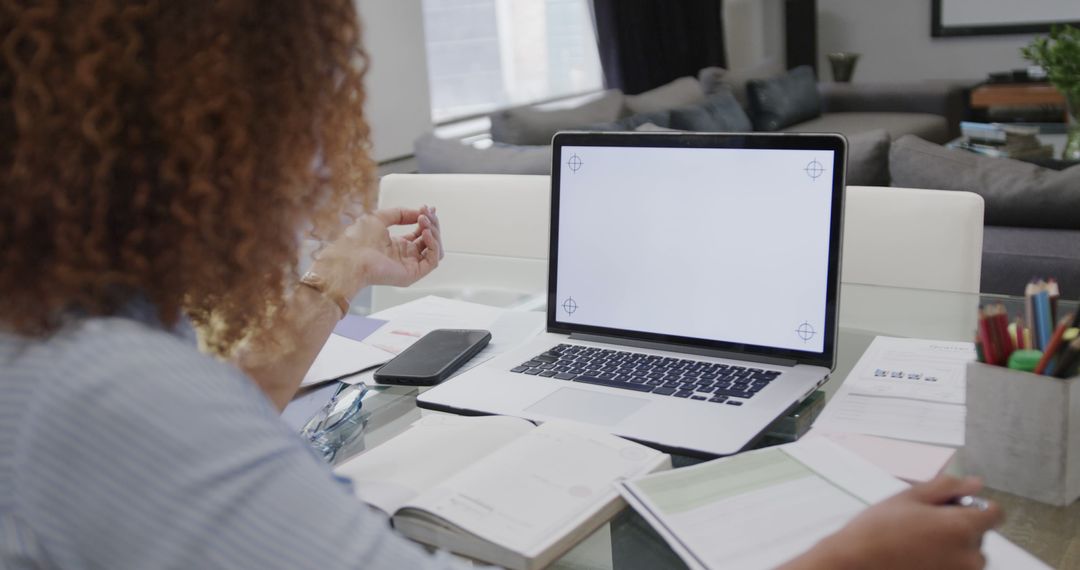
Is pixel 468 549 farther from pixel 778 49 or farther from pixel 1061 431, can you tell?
pixel 778 49

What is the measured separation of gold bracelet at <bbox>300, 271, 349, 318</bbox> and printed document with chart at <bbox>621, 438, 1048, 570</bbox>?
48 cm

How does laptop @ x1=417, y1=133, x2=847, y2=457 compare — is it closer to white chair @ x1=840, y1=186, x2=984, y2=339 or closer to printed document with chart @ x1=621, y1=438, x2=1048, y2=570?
printed document with chart @ x1=621, y1=438, x2=1048, y2=570

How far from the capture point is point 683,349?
1202mm

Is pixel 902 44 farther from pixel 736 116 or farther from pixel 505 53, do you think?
pixel 505 53

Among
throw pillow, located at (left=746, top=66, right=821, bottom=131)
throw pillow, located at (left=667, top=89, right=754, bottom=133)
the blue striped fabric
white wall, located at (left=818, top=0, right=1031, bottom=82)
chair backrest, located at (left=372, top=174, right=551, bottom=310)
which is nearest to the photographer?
the blue striped fabric

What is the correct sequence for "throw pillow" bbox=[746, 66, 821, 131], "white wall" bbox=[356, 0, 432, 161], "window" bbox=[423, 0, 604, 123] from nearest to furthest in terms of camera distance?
"white wall" bbox=[356, 0, 432, 161]
"window" bbox=[423, 0, 604, 123]
"throw pillow" bbox=[746, 66, 821, 131]

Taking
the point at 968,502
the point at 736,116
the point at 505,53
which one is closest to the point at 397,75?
the point at 505,53

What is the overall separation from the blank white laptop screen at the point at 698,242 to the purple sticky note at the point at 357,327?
310 millimetres

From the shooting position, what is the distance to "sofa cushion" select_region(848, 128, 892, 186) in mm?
2293

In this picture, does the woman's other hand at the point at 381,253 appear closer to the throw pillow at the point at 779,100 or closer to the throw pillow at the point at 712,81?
the throw pillow at the point at 779,100

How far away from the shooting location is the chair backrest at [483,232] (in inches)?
66.0

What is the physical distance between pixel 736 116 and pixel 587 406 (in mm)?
3654

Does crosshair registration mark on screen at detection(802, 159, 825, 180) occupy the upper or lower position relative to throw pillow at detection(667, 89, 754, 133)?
upper

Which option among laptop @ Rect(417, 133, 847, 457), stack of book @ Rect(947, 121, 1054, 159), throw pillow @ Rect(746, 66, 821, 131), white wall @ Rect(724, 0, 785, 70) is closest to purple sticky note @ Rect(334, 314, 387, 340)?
laptop @ Rect(417, 133, 847, 457)
